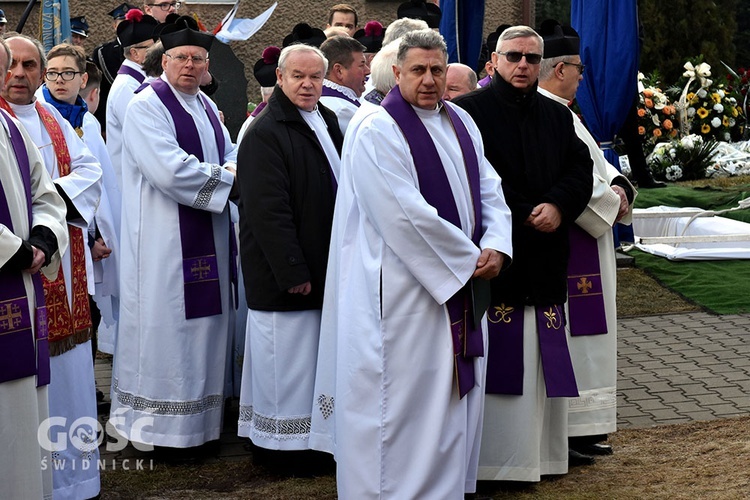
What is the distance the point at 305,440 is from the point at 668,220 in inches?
273

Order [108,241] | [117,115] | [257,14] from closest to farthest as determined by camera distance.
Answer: [108,241] < [117,115] < [257,14]

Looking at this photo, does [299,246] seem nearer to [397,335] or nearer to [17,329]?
[397,335]

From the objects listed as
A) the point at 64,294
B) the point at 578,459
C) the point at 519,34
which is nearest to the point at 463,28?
the point at 519,34

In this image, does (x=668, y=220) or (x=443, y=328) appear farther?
(x=668, y=220)

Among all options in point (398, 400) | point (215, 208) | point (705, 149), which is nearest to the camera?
point (398, 400)

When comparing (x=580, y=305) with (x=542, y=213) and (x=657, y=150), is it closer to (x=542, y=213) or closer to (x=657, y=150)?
(x=542, y=213)

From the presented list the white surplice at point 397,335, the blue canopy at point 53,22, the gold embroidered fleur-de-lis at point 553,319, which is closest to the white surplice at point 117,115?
the blue canopy at point 53,22

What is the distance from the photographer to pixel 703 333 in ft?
27.6

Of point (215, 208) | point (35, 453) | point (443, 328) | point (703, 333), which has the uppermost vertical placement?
point (215, 208)

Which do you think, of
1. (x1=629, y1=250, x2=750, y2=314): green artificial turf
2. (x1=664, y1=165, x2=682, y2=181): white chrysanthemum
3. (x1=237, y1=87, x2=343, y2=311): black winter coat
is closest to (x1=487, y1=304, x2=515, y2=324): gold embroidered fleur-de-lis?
(x1=237, y1=87, x2=343, y2=311): black winter coat

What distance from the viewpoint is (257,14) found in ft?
50.6

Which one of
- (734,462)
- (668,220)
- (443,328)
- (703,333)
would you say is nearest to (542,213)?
(443,328)

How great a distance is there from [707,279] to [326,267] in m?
5.25

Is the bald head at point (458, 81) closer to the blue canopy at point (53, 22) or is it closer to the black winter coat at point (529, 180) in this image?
the black winter coat at point (529, 180)
